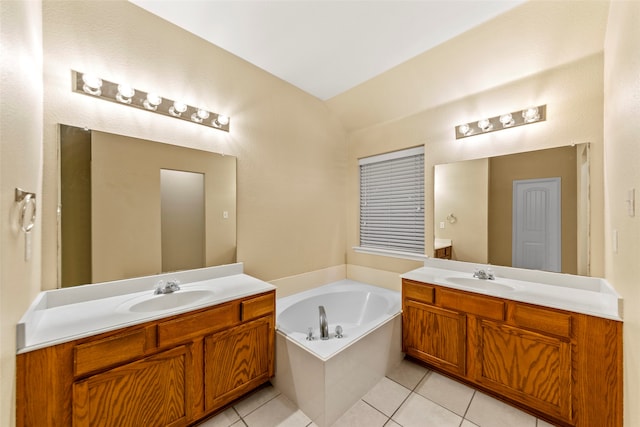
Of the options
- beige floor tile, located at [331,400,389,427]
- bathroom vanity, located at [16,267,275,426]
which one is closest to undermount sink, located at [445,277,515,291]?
beige floor tile, located at [331,400,389,427]

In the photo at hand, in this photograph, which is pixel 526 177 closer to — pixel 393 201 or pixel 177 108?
pixel 393 201

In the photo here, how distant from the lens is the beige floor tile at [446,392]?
5.47 ft

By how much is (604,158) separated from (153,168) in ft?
10.3

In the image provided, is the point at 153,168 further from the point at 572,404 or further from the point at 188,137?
the point at 572,404

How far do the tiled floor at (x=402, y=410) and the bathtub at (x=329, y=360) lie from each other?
0.21ft

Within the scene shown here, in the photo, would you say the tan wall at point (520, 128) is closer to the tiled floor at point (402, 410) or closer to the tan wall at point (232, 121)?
the tan wall at point (232, 121)

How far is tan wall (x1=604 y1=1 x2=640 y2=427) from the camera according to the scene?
101 cm

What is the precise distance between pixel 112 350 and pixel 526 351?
7.84ft

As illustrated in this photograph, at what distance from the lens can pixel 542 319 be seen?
1518 millimetres

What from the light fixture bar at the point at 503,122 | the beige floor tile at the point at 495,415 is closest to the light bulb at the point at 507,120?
the light fixture bar at the point at 503,122

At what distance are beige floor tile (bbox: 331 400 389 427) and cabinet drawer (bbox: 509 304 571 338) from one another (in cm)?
109

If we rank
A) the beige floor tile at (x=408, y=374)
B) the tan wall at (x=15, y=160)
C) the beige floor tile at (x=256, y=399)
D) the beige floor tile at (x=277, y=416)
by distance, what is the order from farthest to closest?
1. the beige floor tile at (x=408, y=374)
2. the beige floor tile at (x=256, y=399)
3. the beige floor tile at (x=277, y=416)
4. the tan wall at (x=15, y=160)

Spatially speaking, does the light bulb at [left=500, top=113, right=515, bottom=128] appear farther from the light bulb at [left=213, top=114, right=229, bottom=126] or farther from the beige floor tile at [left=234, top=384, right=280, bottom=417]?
the beige floor tile at [left=234, top=384, right=280, bottom=417]

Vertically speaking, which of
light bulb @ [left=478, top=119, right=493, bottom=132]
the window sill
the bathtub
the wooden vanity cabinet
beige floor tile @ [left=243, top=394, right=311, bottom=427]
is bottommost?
beige floor tile @ [left=243, top=394, right=311, bottom=427]
